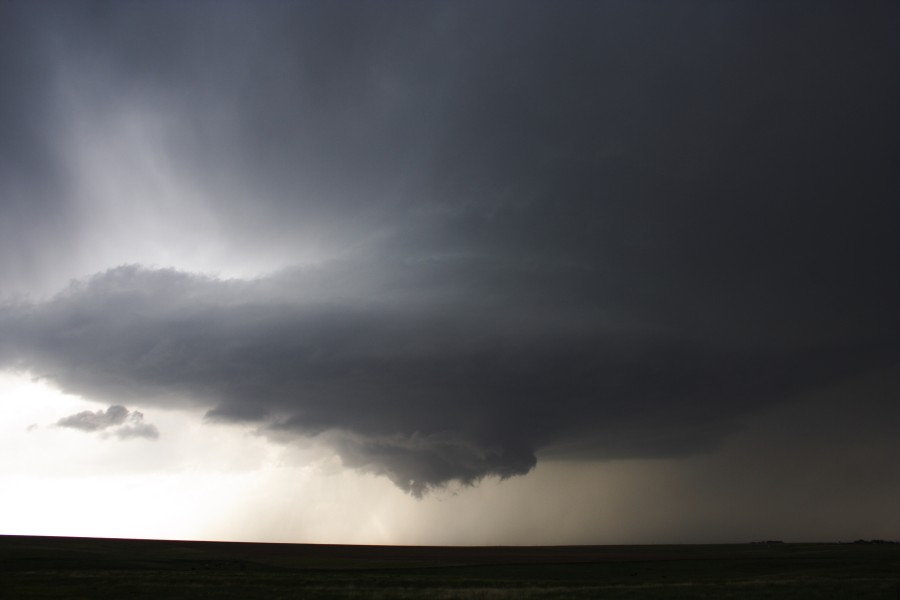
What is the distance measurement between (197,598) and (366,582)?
2108cm

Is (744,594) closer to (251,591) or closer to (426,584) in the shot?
(426,584)

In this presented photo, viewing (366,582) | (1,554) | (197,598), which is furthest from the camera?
(1,554)

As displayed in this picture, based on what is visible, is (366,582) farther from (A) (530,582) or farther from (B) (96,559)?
(B) (96,559)

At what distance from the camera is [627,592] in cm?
5894

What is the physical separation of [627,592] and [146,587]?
4532 cm

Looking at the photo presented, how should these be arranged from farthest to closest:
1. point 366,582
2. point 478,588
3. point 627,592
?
point 366,582, point 478,588, point 627,592

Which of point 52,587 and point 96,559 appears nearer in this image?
→ point 52,587

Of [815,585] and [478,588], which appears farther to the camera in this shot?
[478,588]

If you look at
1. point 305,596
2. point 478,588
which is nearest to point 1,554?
point 305,596

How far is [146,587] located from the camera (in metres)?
61.0

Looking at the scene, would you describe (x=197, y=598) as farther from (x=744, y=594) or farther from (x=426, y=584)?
(x=744, y=594)

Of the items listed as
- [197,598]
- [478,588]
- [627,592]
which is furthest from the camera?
[478,588]

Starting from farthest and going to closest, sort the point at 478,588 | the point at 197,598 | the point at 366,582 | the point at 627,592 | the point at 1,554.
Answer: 1. the point at 1,554
2. the point at 366,582
3. the point at 478,588
4. the point at 627,592
5. the point at 197,598

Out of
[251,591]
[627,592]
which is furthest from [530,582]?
[251,591]
